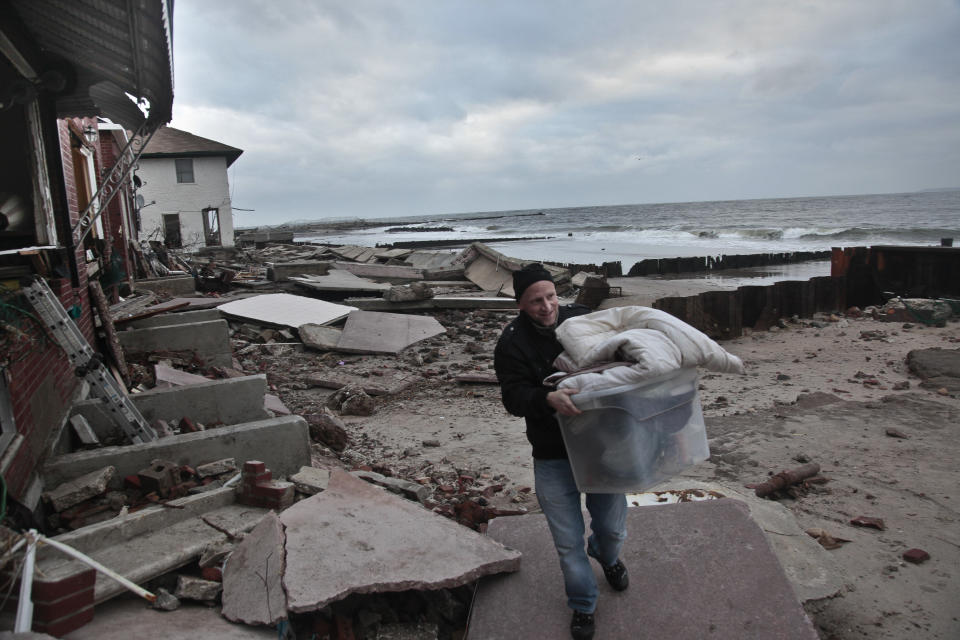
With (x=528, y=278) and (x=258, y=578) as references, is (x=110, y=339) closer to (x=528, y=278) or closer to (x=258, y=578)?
(x=258, y=578)

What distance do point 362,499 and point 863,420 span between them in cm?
540

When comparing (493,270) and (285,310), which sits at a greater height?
(493,270)

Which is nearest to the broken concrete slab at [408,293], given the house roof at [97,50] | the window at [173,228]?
the house roof at [97,50]

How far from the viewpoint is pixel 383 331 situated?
437 inches

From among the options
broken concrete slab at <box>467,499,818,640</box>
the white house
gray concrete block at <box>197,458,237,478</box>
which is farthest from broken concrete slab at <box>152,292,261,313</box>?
the white house

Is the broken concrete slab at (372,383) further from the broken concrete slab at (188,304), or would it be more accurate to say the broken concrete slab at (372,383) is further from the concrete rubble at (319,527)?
the broken concrete slab at (188,304)

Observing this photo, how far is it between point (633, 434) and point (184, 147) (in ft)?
125

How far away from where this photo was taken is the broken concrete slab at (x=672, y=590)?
2896 millimetres

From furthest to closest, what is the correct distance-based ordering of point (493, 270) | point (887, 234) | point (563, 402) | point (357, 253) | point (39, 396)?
1. point (887, 234)
2. point (357, 253)
3. point (493, 270)
4. point (39, 396)
5. point (563, 402)

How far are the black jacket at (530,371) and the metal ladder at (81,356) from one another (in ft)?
9.49

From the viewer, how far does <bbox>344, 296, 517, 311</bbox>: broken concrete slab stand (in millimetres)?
13312

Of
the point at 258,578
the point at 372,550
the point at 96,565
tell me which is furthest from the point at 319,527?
the point at 96,565

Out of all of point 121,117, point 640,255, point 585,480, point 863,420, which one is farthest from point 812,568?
point 640,255

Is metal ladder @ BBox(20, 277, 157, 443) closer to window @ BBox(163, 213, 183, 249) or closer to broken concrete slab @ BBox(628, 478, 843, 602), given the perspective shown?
broken concrete slab @ BBox(628, 478, 843, 602)
